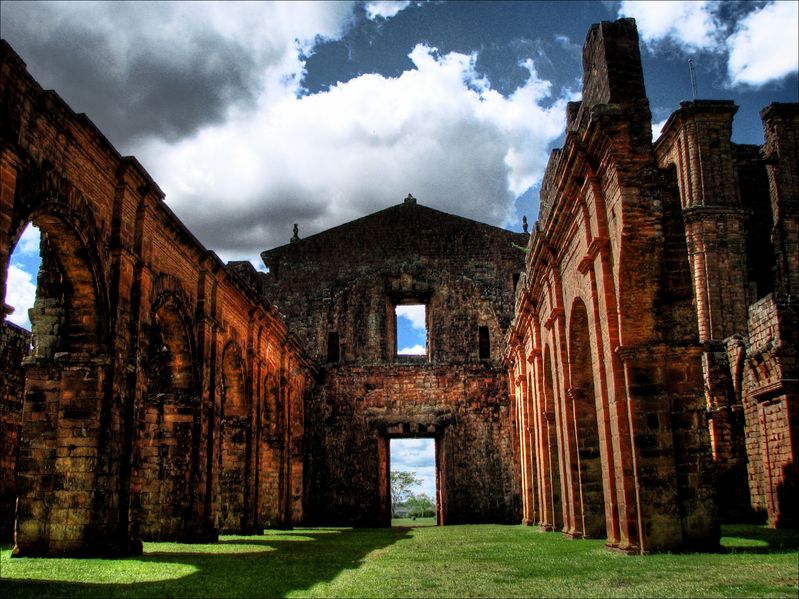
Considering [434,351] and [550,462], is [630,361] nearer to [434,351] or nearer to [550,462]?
[550,462]

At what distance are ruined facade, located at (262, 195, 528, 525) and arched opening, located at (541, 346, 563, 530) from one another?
7.15 meters

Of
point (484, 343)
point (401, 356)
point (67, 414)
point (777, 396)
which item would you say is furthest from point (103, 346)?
point (484, 343)

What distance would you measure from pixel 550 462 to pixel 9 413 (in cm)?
1128

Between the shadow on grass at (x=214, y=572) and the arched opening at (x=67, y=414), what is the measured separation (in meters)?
0.86

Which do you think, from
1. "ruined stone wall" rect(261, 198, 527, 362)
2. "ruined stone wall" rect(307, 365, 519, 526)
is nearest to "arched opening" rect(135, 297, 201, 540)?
"ruined stone wall" rect(307, 365, 519, 526)

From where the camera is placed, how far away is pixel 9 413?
14867mm

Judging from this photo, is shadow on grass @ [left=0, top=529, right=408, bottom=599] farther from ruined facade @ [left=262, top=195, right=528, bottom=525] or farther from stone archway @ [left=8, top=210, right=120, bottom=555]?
ruined facade @ [left=262, top=195, right=528, bottom=525]

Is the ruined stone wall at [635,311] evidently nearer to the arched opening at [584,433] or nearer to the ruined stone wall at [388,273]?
the arched opening at [584,433]

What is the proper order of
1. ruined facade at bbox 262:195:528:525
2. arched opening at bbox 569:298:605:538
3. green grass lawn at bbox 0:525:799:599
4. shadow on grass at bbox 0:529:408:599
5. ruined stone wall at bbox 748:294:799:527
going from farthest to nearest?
ruined facade at bbox 262:195:528:525 → ruined stone wall at bbox 748:294:799:527 → arched opening at bbox 569:298:605:538 → shadow on grass at bbox 0:529:408:599 → green grass lawn at bbox 0:525:799:599

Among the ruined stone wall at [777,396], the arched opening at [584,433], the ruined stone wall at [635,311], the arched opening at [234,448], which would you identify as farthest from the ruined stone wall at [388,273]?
the ruined stone wall at [635,311]

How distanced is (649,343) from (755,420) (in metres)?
7.92

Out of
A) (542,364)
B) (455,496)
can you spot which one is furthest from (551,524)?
(455,496)

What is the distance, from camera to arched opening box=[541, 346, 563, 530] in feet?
54.4

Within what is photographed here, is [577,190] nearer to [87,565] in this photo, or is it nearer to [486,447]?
[87,565]
